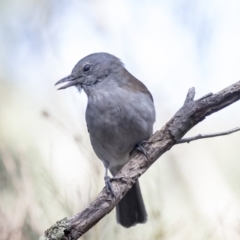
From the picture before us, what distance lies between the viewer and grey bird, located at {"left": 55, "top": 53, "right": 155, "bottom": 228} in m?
4.03

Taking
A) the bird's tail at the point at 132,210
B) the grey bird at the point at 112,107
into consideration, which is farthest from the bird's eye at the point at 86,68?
the bird's tail at the point at 132,210

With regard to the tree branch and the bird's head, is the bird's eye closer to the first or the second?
the bird's head

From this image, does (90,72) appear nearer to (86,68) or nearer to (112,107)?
(86,68)

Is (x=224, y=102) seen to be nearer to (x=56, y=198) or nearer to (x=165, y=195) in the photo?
(x=56, y=198)

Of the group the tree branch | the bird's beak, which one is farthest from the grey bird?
the tree branch

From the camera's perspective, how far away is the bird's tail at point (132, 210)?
451cm

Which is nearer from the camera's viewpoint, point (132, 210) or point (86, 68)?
point (86, 68)

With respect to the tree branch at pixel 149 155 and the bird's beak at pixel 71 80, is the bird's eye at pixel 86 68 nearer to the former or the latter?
the bird's beak at pixel 71 80

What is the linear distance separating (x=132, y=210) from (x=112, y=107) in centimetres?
102

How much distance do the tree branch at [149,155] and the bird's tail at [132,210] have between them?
1289mm

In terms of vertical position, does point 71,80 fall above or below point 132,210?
above

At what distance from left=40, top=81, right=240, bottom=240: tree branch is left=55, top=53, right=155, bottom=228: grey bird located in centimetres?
68

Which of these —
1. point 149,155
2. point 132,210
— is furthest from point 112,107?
point 132,210

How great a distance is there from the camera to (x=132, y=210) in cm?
459
